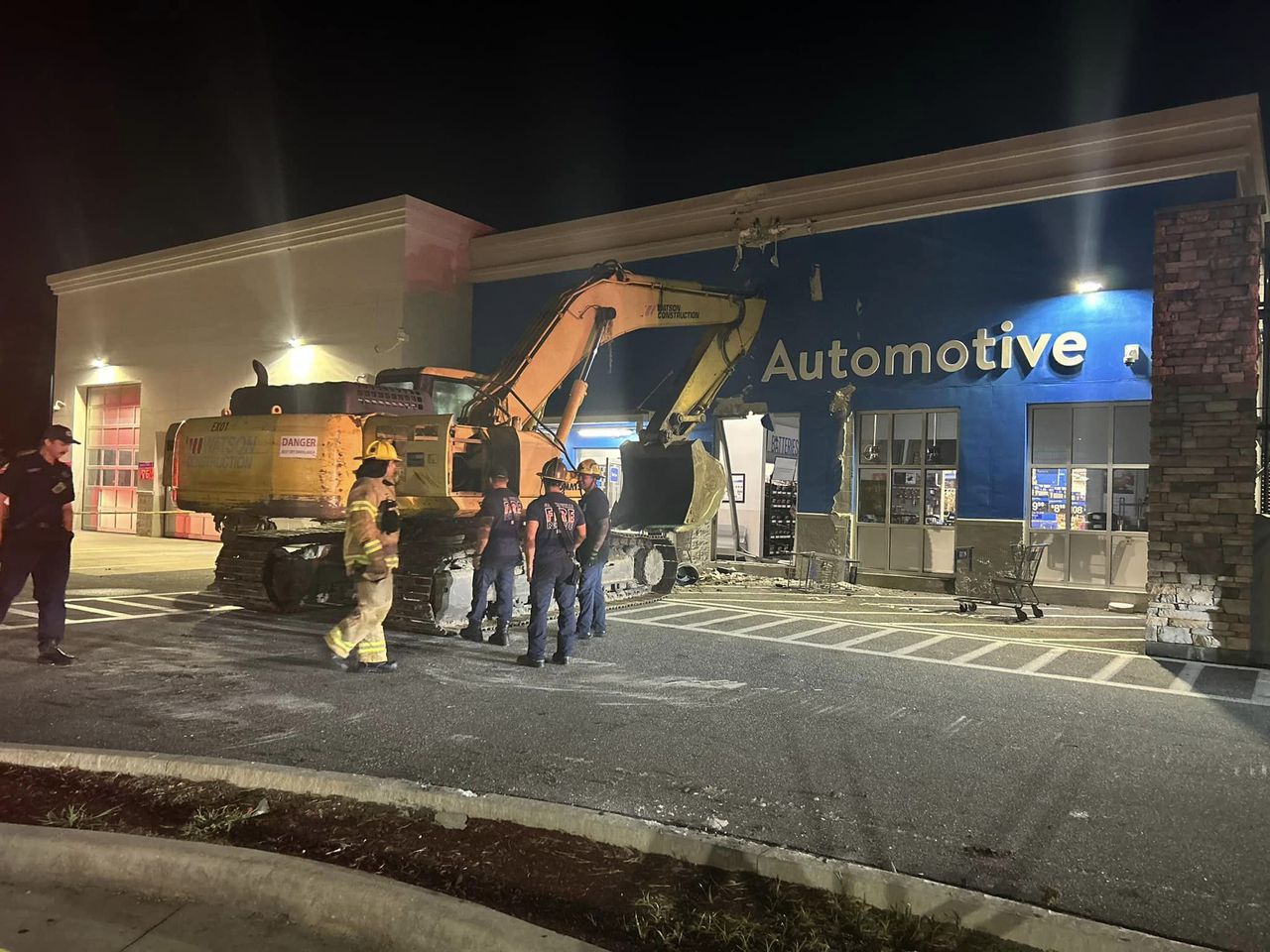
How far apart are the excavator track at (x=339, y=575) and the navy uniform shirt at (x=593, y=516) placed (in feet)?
4.88

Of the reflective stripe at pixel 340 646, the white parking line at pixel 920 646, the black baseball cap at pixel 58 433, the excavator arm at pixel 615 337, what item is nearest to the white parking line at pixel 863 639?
the white parking line at pixel 920 646

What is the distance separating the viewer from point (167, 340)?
24844mm

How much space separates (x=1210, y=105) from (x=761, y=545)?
10.1 meters

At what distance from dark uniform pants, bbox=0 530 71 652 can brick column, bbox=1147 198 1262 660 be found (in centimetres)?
1053

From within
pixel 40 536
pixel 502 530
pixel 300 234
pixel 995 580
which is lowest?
pixel 995 580

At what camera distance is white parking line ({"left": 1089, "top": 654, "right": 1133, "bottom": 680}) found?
8.05 meters

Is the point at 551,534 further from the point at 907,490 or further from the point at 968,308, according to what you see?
the point at 968,308

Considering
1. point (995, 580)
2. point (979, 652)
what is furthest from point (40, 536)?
point (995, 580)

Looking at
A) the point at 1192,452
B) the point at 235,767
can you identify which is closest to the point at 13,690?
the point at 235,767

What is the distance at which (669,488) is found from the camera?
13.0m

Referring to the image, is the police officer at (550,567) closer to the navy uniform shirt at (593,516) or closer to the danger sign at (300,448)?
the navy uniform shirt at (593,516)

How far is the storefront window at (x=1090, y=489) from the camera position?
13.2m

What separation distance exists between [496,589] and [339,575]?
297 cm

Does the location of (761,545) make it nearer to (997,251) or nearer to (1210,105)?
(997,251)
